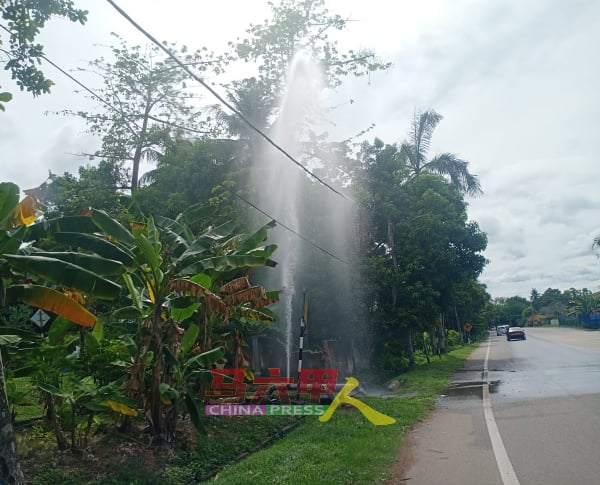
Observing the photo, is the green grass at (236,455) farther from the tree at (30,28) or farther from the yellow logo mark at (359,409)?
the tree at (30,28)

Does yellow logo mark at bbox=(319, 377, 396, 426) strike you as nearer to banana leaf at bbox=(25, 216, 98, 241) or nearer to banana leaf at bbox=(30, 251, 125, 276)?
banana leaf at bbox=(30, 251, 125, 276)

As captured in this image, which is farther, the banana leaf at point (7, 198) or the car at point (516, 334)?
the car at point (516, 334)

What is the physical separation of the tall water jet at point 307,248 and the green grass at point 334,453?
231 inches

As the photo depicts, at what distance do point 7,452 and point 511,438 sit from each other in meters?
6.73

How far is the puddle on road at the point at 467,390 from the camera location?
533 inches

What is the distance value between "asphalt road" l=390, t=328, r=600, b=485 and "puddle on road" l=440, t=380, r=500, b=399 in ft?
0.11

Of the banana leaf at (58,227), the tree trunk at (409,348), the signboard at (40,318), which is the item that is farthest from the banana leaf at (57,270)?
the tree trunk at (409,348)

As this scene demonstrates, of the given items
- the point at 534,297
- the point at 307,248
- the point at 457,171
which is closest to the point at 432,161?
the point at 457,171

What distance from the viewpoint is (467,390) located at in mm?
14711

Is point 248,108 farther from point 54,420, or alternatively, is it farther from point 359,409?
point 54,420

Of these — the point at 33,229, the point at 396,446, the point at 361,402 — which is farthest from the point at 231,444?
the point at 33,229

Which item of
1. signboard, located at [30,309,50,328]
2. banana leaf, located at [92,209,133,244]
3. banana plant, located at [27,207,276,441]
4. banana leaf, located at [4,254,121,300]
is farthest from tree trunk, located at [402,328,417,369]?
banana leaf, located at [4,254,121,300]

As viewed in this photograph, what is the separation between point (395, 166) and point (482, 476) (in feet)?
57.9

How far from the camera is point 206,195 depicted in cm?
1845
